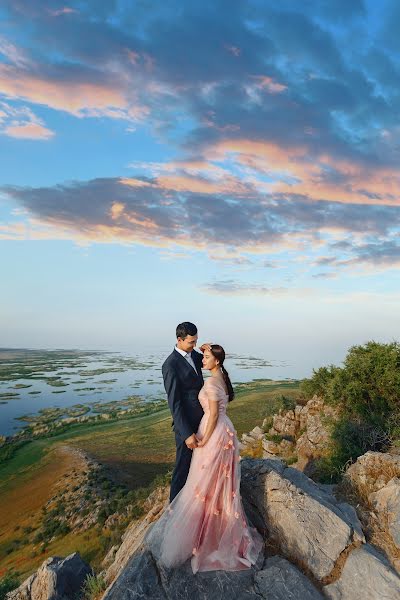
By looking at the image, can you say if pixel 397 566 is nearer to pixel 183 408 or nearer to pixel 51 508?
pixel 183 408

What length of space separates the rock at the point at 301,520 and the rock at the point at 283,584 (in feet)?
1.08

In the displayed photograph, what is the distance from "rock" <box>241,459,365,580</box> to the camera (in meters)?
6.94

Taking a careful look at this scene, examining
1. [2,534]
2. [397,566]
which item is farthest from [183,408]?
[2,534]

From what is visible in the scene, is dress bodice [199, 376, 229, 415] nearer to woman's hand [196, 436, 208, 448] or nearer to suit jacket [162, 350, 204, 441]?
suit jacket [162, 350, 204, 441]

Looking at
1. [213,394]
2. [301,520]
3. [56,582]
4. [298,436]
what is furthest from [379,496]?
[298,436]

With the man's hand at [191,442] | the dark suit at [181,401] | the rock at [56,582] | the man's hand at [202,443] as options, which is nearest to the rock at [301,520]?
the dark suit at [181,401]

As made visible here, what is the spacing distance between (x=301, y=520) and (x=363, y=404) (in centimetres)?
1080

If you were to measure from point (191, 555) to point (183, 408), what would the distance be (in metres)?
2.67

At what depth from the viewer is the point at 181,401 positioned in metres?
7.59

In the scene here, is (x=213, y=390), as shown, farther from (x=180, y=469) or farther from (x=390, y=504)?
(x=390, y=504)

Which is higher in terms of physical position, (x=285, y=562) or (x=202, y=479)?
(x=202, y=479)

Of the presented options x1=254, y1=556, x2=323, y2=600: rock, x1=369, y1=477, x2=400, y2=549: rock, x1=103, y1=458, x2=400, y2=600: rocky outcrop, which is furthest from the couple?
x1=369, y1=477, x2=400, y2=549: rock

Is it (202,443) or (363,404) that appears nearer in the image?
(202,443)

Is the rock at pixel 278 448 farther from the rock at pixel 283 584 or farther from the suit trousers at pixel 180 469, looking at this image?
the rock at pixel 283 584
